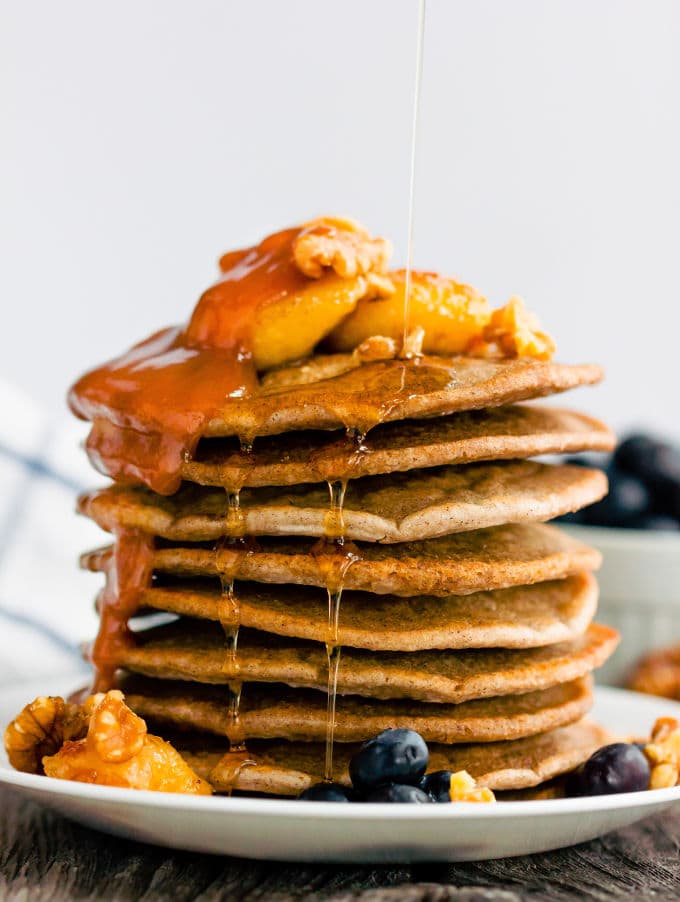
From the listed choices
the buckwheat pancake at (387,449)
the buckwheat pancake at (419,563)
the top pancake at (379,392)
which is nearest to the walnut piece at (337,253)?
the top pancake at (379,392)

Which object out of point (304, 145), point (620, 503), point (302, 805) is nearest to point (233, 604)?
point (302, 805)

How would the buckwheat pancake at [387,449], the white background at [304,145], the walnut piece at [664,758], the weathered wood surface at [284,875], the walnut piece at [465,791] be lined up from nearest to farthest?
the weathered wood surface at [284,875] → the walnut piece at [465,791] → the buckwheat pancake at [387,449] → the walnut piece at [664,758] → the white background at [304,145]

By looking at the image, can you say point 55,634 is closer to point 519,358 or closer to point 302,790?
point 302,790

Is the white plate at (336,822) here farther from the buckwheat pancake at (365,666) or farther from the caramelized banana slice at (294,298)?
the caramelized banana slice at (294,298)

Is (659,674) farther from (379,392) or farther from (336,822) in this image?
(336,822)

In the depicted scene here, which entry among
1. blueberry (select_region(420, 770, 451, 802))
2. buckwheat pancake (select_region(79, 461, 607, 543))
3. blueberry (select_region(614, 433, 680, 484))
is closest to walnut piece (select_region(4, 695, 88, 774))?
buckwheat pancake (select_region(79, 461, 607, 543))
